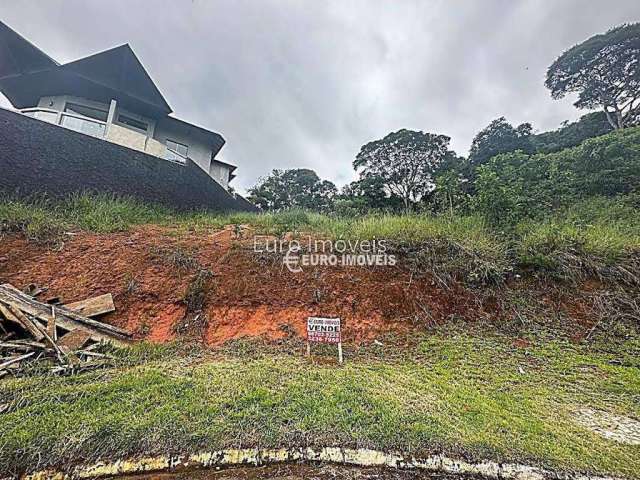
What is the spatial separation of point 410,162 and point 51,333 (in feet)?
42.2

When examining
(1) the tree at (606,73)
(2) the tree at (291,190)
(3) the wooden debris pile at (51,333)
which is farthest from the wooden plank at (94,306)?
(1) the tree at (606,73)

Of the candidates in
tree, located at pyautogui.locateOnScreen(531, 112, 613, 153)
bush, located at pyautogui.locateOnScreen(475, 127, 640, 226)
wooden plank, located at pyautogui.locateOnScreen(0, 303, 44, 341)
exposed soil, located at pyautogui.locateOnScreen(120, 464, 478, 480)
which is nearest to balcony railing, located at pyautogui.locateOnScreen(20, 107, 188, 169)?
wooden plank, located at pyautogui.locateOnScreen(0, 303, 44, 341)

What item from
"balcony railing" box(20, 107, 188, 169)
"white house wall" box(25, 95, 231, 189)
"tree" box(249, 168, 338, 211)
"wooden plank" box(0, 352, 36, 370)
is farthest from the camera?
"tree" box(249, 168, 338, 211)

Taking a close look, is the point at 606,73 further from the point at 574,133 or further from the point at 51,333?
the point at 51,333

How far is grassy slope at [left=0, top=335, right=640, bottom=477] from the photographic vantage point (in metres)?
2.37

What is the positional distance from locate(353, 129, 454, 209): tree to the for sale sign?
989 centimetres

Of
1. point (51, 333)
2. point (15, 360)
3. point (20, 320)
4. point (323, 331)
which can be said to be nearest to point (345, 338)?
point (323, 331)

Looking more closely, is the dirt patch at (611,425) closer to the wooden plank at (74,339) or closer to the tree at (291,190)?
the wooden plank at (74,339)

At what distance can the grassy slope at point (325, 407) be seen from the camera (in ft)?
7.79

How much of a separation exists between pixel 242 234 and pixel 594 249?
21.8 ft

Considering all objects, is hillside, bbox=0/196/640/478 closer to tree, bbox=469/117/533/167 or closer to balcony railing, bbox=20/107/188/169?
balcony railing, bbox=20/107/188/169

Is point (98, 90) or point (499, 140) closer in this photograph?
point (98, 90)

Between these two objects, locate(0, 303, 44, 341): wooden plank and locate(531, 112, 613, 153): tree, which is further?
locate(531, 112, 613, 153): tree

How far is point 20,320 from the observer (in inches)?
149
